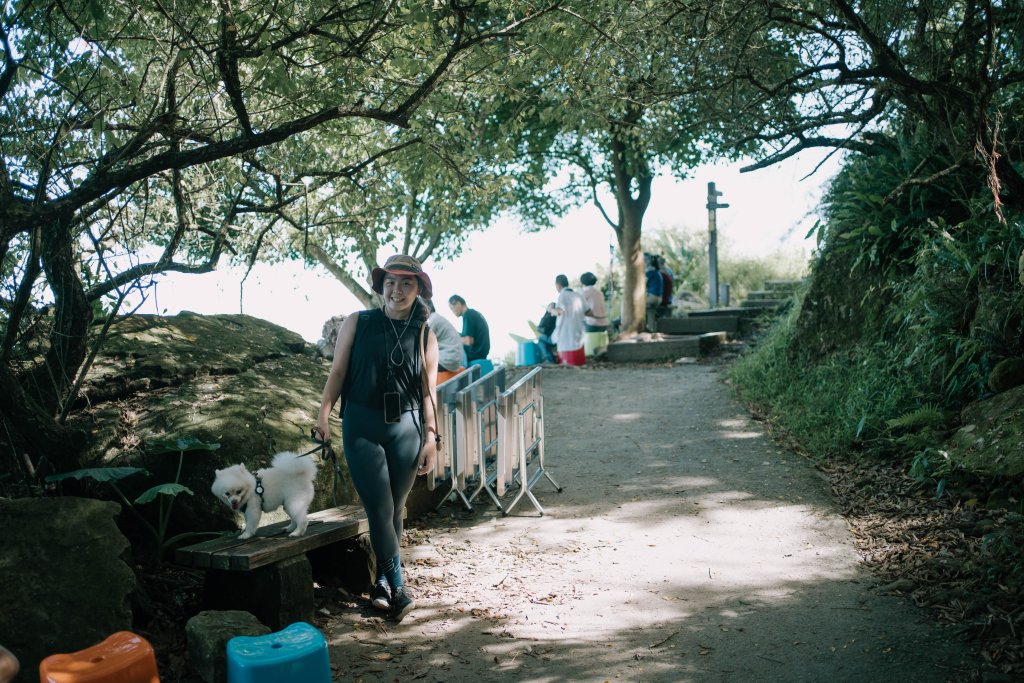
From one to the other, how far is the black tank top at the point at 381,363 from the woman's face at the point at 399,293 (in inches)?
2.7

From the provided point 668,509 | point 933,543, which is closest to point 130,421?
point 668,509

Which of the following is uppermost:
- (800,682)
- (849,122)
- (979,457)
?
(849,122)

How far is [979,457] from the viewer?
6844 mm

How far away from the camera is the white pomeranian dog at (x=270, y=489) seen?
4.82 metres

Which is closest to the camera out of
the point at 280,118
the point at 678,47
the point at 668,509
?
the point at 668,509

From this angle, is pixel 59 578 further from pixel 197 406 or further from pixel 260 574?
pixel 197 406

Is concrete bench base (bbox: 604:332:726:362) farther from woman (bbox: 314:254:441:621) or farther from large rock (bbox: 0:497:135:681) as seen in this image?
large rock (bbox: 0:497:135:681)

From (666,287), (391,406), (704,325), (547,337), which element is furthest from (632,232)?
(391,406)

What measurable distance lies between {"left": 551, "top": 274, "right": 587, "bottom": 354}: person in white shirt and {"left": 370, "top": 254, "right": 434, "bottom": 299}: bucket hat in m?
11.3

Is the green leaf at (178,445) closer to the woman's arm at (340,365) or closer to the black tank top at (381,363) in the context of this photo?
the woman's arm at (340,365)

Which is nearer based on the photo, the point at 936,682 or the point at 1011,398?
the point at 936,682

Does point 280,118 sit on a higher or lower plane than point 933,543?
higher

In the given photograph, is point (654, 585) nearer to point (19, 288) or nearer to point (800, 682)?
point (800, 682)

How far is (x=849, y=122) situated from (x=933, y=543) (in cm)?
649
